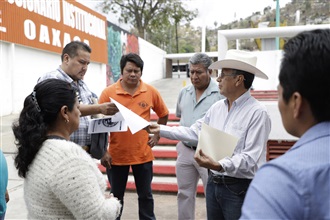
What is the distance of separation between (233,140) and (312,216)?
1.17 metres

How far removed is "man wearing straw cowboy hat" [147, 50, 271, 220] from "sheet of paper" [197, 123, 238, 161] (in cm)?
3

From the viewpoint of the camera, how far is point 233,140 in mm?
1883

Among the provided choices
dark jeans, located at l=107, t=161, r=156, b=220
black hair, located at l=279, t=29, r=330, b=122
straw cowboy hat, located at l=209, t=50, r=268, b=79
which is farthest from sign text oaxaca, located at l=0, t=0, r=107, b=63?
black hair, located at l=279, t=29, r=330, b=122

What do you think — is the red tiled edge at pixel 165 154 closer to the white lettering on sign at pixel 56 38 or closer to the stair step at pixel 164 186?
the stair step at pixel 164 186

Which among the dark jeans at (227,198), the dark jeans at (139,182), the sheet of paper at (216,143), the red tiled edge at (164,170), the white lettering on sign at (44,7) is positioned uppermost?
the white lettering on sign at (44,7)

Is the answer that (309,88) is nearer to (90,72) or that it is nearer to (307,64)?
(307,64)

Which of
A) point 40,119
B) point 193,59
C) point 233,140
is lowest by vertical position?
point 233,140

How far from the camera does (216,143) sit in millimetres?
1926

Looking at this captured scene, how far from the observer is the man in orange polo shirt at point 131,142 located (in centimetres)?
309

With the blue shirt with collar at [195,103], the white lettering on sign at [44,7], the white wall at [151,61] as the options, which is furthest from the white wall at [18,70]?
the white wall at [151,61]

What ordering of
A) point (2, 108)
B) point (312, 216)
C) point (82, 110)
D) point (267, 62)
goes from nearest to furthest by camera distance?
1. point (312, 216)
2. point (82, 110)
3. point (267, 62)
4. point (2, 108)

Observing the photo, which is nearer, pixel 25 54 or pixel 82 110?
pixel 82 110

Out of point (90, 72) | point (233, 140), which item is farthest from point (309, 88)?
point (90, 72)

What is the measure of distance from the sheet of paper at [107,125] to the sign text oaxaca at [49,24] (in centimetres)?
711
